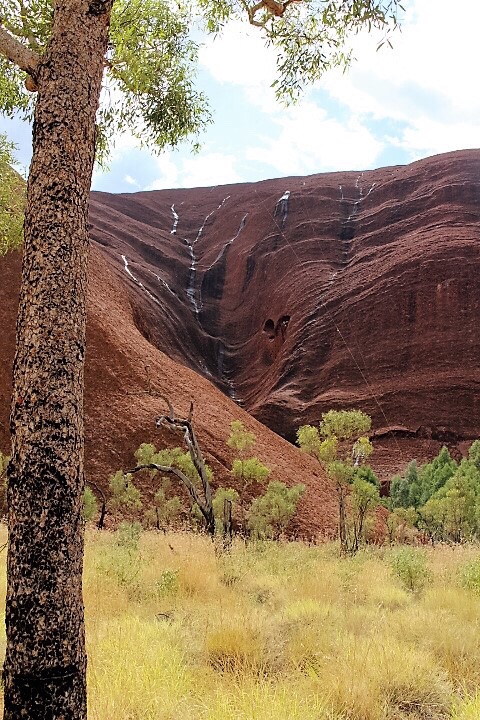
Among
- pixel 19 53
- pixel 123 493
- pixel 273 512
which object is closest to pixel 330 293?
pixel 123 493

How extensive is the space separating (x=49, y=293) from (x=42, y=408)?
1.73 ft

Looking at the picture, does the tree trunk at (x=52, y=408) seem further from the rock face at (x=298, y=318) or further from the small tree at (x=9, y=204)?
the rock face at (x=298, y=318)

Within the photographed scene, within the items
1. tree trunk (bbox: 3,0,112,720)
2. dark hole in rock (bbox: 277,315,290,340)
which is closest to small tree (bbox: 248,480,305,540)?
tree trunk (bbox: 3,0,112,720)

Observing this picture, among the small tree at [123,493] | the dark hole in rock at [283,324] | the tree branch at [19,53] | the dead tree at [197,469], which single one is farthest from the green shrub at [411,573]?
the dark hole in rock at [283,324]

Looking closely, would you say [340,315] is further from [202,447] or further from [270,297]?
[202,447]

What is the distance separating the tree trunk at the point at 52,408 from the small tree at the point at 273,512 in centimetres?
1600

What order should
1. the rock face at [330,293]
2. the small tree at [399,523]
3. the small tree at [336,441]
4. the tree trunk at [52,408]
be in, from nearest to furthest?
1. the tree trunk at [52,408]
2. the small tree at [336,441]
3. the small tree at [399,523]
4. the rock face at [330,293]

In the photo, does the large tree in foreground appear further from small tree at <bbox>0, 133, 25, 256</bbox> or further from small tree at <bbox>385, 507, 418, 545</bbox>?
small tree at <bbox>385, 507, 418, 545</bbox>

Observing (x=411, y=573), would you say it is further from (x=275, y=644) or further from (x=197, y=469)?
(x=197, y=469)

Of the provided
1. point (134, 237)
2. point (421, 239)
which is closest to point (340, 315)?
point (421, 239)

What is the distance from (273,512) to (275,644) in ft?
44.0

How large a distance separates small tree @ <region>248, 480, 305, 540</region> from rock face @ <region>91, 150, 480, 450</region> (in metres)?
17.7

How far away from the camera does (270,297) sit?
222 ft

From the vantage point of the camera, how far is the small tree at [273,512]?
1811cm
